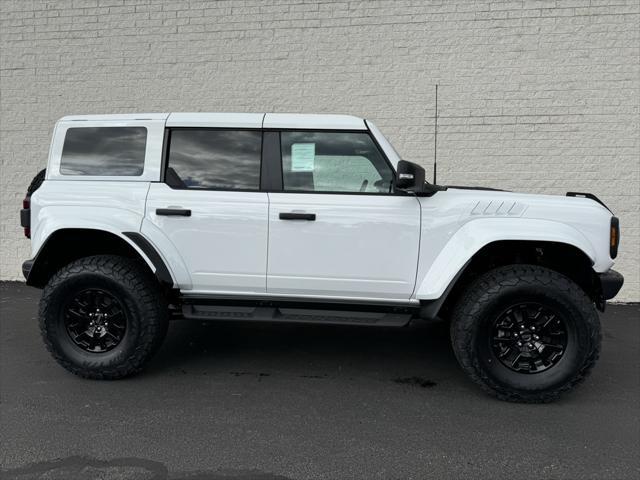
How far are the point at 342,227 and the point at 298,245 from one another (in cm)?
33

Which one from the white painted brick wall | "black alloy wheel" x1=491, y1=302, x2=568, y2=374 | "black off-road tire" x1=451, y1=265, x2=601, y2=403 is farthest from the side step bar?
the white painted brick wall

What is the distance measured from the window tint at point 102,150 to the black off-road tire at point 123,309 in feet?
2.16

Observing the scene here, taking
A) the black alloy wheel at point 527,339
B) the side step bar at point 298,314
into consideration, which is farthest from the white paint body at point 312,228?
the black alloy wheel at point 527,339

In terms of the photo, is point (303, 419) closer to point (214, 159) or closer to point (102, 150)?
point (214, 159)

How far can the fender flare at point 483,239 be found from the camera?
3.07 m

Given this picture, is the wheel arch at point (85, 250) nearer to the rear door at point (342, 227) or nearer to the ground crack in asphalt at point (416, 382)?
the rear door at point (342, 227)

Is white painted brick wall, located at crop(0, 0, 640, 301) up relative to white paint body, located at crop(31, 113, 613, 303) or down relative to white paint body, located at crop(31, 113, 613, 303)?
up

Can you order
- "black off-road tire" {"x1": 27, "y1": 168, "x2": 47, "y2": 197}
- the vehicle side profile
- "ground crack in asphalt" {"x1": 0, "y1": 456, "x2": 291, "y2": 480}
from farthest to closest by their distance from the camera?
"black off-road tire" {"x1": 27, "y1": 168, "x2": 47, "y2": 197} → the vehicle side profile → "ground crack in asphalt" {"x1": 0, "y1": 456, "x2": 291, "y2": 480}

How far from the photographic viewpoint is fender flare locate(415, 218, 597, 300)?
10.1 feet

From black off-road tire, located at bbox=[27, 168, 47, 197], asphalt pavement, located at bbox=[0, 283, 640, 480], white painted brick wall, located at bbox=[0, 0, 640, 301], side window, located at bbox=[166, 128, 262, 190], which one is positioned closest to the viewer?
asphalt pavement, located at bbox=[0, 283, 640, 480]

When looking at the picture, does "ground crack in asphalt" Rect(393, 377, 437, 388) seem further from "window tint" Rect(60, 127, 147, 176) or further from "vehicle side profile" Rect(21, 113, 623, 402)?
"window tint" Rect(60, 127, 147, 176)

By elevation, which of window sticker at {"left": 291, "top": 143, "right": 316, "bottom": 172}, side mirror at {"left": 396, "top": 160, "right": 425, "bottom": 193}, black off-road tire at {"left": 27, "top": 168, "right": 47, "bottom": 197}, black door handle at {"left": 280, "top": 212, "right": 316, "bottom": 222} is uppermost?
window sticker at {"left": 291, "top": 143, "right": 316, "bottom": 172}

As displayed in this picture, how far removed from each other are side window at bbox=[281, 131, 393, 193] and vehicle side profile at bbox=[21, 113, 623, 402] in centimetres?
1

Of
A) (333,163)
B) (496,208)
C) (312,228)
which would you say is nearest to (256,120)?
(333,163)
